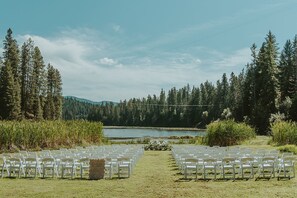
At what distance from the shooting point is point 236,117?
234 ft

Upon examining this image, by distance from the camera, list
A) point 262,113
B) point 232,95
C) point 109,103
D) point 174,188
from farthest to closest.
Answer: point 109,103, point 232,95, point 262,113, point 174,188

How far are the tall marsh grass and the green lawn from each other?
12.4 m

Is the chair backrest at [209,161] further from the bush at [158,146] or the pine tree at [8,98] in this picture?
the pine tree at [8,98]

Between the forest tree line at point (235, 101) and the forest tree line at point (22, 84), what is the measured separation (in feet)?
119

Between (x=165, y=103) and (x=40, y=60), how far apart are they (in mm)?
80226

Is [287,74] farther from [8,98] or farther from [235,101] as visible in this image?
[8,98]

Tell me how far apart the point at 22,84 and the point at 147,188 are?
213 ft

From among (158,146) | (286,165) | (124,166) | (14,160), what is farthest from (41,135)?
(286,165)

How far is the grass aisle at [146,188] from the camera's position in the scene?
10.5 meters

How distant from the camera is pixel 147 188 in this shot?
11.5 meters

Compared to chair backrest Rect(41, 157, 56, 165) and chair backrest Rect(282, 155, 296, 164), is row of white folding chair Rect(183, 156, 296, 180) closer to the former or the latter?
chair backrest Rect(282, 155, 296, 164)

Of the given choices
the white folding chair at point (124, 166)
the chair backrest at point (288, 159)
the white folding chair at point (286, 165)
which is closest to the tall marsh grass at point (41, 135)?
the white folding chair at point (124, 166)

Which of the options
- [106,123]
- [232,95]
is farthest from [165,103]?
[232,95]

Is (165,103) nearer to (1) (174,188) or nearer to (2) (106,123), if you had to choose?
(2) (106,123)
